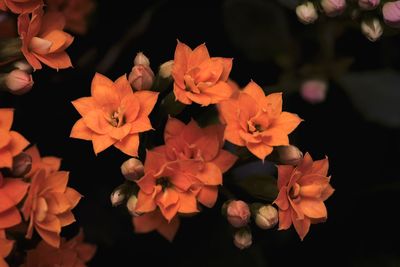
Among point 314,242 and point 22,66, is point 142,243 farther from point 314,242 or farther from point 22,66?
point 22,66

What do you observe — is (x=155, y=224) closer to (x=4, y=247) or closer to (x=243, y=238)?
(x=243, y=238)

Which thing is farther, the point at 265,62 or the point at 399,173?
the point at 265,62

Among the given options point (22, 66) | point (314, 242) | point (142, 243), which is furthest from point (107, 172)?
point (314, 242)

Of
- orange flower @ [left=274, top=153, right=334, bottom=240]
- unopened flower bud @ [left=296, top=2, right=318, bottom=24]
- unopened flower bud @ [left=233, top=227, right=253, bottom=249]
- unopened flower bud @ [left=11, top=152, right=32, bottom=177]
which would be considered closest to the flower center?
orange flower @ [left=274, top=153, right=334, bottom=240]

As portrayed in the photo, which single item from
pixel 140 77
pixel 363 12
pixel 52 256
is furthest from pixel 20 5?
pixel 363 12

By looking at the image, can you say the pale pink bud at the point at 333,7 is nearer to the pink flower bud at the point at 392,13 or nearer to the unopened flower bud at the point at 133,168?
the pink flower bud at the point at 392,13

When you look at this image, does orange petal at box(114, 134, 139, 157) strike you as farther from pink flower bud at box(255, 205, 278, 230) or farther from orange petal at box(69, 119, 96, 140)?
pink flower bud at box(255, 205, 278, 230)

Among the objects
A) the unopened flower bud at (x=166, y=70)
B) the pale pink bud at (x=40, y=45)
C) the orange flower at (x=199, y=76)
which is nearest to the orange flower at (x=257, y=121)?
the orange flower at (x=199, y=76)
